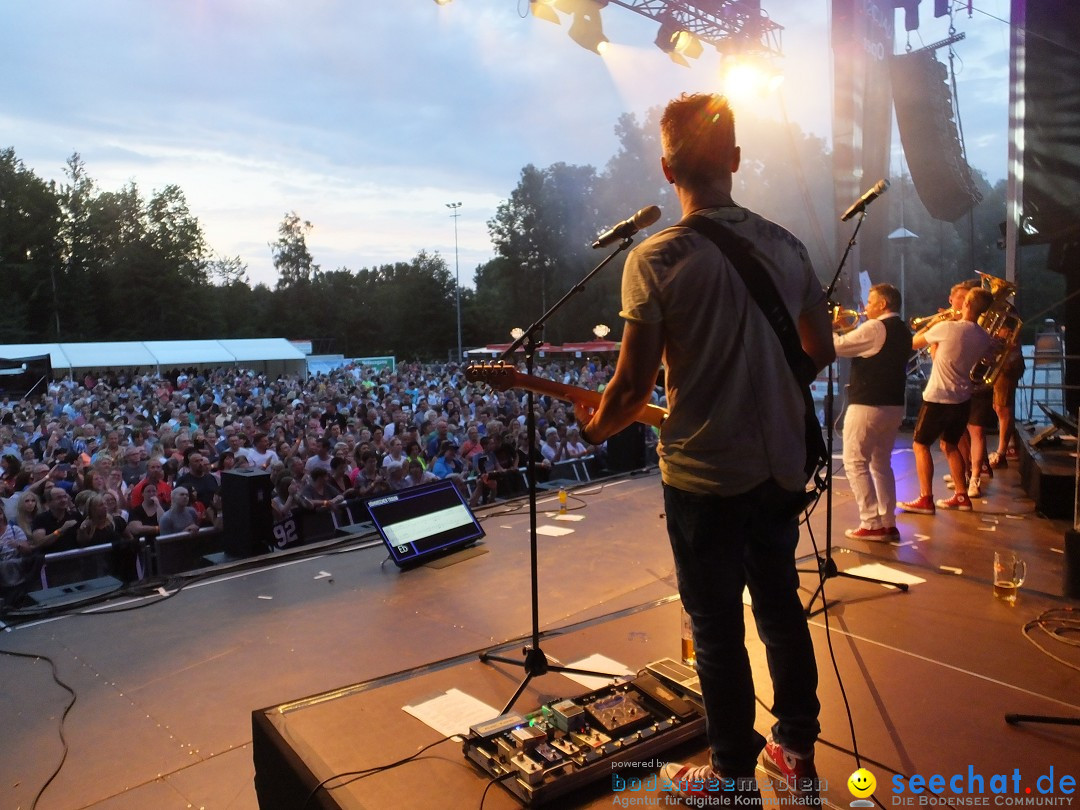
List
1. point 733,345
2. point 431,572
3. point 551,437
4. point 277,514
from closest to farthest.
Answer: point 733,345
point 431,572
point 277,514
point 551,437

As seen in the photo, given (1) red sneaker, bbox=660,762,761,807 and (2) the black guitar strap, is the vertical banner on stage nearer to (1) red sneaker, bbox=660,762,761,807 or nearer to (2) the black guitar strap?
(2) the black guitar strap

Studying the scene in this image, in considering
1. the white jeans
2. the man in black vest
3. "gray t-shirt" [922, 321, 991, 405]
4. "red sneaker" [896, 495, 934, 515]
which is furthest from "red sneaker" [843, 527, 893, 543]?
"gray t-shirt" [922, 321, 991, 405]

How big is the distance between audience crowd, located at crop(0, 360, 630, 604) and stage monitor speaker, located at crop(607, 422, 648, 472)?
2.58ft

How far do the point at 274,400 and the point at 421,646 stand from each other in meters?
11.7

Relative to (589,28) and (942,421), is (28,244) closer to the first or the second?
(589,28)

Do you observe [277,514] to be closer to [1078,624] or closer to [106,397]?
[1078,624]

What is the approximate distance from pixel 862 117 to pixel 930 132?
4.83 feet

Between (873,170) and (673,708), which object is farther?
(873,170)

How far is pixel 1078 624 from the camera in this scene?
9.78ft

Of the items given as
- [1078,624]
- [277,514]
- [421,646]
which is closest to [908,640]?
[1078,624]

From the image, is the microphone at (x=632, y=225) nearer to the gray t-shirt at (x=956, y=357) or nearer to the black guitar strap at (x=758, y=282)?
the black guitar strap at (x=758, y=282)

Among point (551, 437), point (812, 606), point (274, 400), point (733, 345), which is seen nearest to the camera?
point (733, 345)

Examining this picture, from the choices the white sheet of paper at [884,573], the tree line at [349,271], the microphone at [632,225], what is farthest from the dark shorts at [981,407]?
the tree line at [349,271]

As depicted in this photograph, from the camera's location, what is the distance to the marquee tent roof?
2180 centimetres
